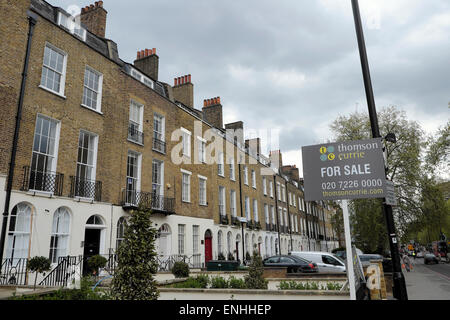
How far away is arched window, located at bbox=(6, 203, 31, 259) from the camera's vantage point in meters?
12.1

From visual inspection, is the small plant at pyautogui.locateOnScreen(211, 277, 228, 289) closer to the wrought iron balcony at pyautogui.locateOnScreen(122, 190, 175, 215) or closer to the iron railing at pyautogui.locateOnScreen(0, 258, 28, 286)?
the iron railing at pyautogui.locateOnScreen(0, 258, 28, 286)

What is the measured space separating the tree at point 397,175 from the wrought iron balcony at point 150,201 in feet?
55.8

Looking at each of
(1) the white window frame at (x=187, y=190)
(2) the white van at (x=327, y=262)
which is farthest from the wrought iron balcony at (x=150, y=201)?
(2) the white van at (x=327, y=262)

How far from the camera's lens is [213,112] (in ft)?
104

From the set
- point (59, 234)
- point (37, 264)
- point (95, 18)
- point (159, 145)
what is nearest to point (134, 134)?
point (159, 145)

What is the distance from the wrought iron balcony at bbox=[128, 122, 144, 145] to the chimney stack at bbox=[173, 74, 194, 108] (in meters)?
7.79

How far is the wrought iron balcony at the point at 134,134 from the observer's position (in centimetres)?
1889

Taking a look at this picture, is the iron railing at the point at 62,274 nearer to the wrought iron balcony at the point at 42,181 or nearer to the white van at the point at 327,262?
the wrought iron balcony at the point at 42,181

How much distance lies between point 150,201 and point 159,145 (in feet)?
13.1

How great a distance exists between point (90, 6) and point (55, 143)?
369 inches

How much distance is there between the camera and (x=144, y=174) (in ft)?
63.8

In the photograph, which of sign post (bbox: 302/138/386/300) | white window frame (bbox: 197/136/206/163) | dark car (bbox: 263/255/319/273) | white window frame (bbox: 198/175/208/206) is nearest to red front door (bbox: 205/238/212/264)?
white window frame (bbox: 198/175/208/206)
